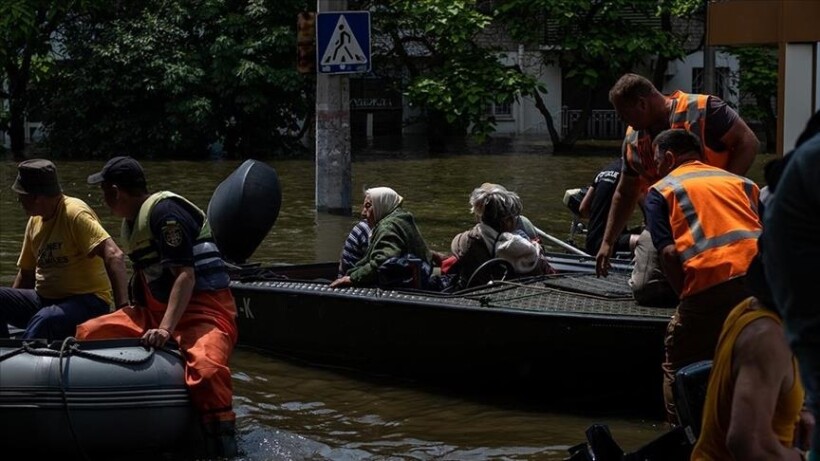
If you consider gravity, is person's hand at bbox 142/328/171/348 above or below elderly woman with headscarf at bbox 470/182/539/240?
below

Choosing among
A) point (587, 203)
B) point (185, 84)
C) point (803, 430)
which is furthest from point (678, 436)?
point (185, 84)

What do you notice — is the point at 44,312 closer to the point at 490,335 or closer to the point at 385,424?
the point at 385,424

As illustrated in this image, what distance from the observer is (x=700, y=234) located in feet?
19.2

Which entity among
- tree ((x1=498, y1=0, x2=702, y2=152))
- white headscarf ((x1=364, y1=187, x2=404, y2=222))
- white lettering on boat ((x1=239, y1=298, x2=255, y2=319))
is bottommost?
white lettering on boat ((x1=239, y1=298, x2=255, y2=319))

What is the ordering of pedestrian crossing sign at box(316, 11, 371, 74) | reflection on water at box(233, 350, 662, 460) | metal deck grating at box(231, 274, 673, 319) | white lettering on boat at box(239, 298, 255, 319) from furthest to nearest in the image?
pedestrian crossing sign at box(316, 11, 371, 74)
white lettering on boat at box(239, 298, 255, 319)
metal deck grating at box(231, 274, 673, 319)
reflection on water at box(233, 350, 662, 460)

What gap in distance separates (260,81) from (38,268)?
22784 millimetres

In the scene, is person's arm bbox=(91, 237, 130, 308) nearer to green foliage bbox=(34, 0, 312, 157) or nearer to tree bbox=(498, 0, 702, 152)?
green foliage bbox=(34, 0, 312, 157)

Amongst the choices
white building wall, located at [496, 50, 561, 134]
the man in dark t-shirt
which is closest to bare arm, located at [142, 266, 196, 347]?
the man in dark t-shirt

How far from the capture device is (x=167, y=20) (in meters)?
30.6

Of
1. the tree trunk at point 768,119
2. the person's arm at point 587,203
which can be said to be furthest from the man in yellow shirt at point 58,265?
the tree trunk at point 768,119

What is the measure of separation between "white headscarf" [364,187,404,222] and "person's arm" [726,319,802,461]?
5.42 meters

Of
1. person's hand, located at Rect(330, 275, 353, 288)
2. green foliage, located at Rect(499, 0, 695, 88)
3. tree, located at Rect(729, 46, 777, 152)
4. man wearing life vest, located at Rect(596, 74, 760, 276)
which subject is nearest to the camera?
man wearing life vest, located at Rect(596, 74, 760, 276)

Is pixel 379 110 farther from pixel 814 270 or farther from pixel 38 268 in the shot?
pixel 814 270

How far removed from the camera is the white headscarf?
349 inches
